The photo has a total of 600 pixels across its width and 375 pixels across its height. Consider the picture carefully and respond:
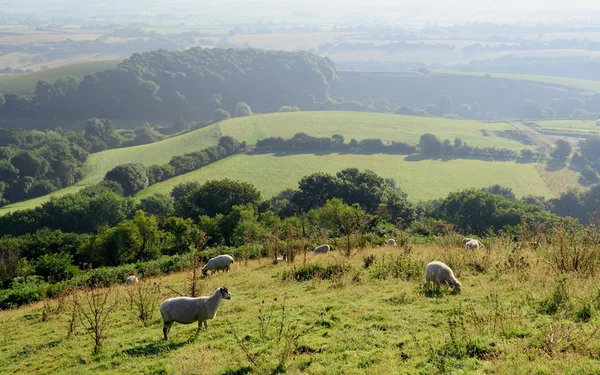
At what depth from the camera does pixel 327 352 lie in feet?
30.6

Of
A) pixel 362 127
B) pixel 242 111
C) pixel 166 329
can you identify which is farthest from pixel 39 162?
pixel 242 111

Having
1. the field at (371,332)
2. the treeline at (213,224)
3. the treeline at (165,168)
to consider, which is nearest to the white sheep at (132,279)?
the treeline at (213,224)

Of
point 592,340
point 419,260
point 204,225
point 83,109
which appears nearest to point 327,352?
point 592,340

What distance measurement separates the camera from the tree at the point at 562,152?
10332 cm

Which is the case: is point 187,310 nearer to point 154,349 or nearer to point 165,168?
point 154,349

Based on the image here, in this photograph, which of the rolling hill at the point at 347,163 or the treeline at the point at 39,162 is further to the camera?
the treeline at the point at 39,162

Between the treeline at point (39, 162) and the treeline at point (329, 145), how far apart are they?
Result: 42.8 metres

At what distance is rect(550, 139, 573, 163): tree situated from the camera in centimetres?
10332

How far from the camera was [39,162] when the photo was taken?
8669 centimetres

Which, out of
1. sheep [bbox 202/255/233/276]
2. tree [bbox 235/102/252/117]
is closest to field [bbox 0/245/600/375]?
sheep [bbox 202/255/233/276]

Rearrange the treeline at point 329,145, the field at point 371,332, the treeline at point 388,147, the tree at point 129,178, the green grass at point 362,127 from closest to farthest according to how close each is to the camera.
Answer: the field at point 371,332 → the tree at point 129,178 → the treeline at point 388,147 → the treeline at point 329,145 → the green grass at point 362,127

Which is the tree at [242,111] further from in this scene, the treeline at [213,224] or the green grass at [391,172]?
the treeline at [213,224]

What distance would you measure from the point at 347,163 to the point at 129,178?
152 ft

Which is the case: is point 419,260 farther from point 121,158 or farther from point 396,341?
point 121,158
